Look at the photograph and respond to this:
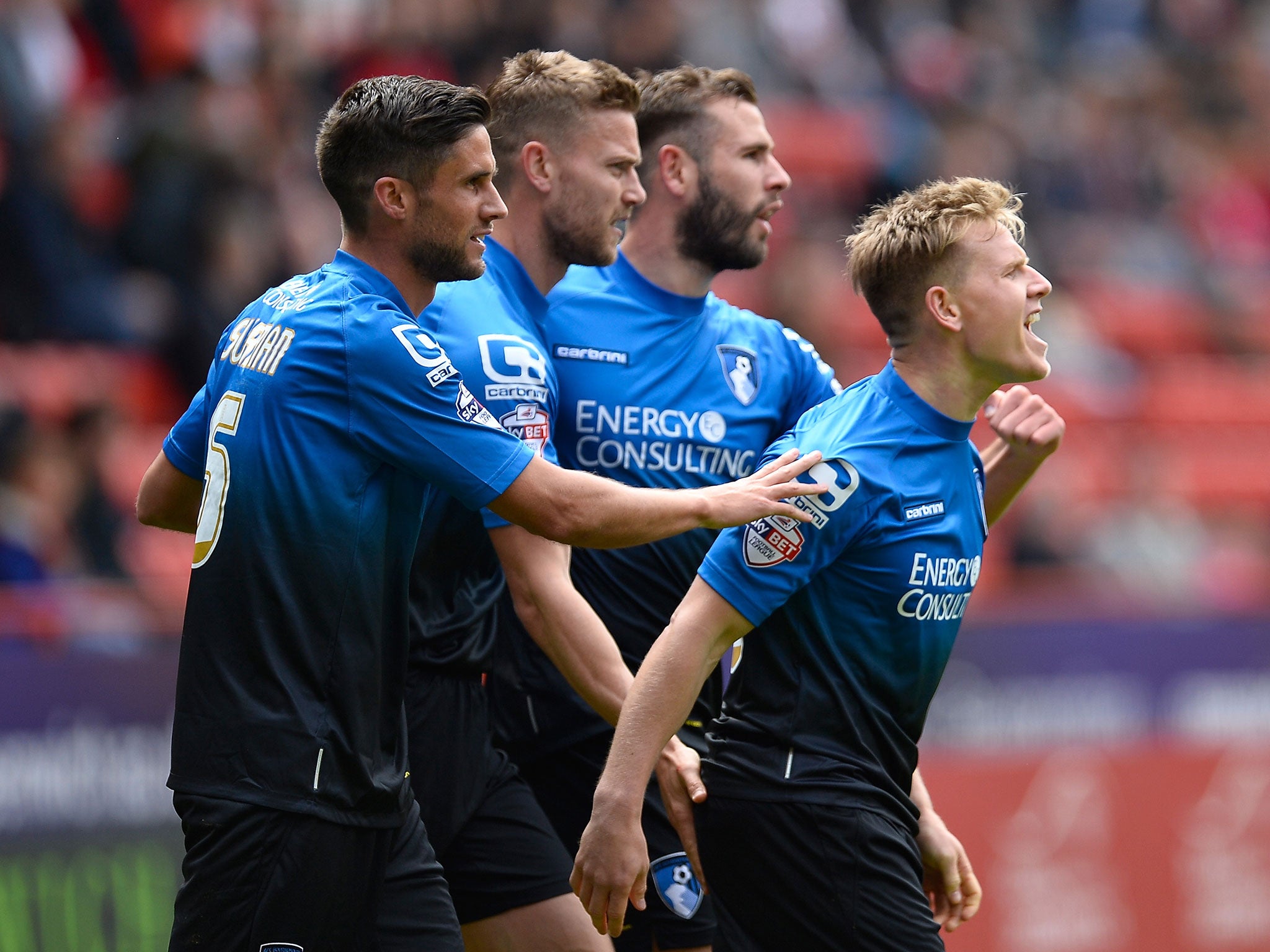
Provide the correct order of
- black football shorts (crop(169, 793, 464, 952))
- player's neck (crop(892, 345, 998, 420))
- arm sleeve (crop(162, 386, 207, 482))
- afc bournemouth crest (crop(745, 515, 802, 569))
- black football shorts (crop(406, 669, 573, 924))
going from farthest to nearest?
black football shorts (crop(406, 669, 573, 924)) → player's neck (crop(892, 345, 998, 420)) → arm sleeve (crop(162, 386, 207, 482)) → afc bournemouth crest (crop(745, 515, 802, 569)) → black football shorts (crop(169, 793, 464, 952))

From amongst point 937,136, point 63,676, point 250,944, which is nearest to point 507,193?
point 250,944

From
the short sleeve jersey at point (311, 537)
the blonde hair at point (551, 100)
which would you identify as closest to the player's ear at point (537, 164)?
the blonde hair at point (551, 100)

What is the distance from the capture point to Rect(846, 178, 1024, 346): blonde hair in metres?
4.15

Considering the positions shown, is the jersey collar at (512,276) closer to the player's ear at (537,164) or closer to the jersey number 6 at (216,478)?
the player's ear at (537,164)

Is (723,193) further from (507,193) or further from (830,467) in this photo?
(830,467)

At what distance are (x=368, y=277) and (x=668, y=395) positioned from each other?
1343 mm

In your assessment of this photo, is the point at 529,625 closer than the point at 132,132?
Yes

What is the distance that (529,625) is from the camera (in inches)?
173

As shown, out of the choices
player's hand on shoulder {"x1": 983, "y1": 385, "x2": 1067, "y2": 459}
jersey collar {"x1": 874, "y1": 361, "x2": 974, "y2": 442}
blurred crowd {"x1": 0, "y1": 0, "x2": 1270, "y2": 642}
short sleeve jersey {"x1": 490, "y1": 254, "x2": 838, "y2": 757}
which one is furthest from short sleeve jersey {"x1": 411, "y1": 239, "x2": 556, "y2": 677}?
blurred crowd {"x1": 0, "y1": 0, "x2": 1270, "y2": 642}

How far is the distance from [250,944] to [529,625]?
1.17 metres

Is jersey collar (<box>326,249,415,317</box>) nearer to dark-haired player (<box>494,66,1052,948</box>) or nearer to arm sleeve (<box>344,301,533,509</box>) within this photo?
arm sleeve (<box>344,301,533,509</box>)

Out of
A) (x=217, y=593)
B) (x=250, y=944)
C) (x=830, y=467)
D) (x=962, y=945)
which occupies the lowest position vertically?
(x=962, y=945)

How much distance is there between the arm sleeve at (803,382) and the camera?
5.07 meters

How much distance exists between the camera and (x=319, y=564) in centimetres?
354
